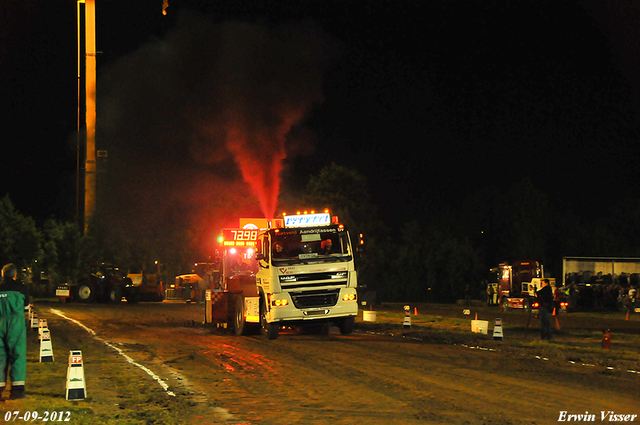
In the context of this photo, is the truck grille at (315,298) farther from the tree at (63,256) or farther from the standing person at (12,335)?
the tree at (63,256)

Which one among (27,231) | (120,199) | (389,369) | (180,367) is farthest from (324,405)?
(27,231)

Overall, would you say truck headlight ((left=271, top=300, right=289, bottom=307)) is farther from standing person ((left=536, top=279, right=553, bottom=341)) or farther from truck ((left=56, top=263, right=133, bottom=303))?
truck ((left=56, top=263, right=133, bottom=303))

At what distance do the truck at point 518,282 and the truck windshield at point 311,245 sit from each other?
22.8m

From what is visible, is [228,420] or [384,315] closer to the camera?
[228,420]

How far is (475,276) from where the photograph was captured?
75.1 meters

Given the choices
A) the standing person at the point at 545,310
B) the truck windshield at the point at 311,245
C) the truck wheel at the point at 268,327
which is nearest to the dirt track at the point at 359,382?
the truck wheel at the point at 268,327

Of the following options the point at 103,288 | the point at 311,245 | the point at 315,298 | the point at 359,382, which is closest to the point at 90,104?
the point at 103,288

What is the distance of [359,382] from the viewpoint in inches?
503

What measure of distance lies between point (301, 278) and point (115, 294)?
25.4 metres

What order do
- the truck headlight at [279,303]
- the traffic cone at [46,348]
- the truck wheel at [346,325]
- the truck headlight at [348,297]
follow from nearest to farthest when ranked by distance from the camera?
the traffic cone at [46,348] → the truck headlight at [279,303] → the truck headlight at [348,297] → the truck wheel at [346,325]

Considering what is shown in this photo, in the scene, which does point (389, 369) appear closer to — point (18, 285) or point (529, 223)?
point (18, 285)

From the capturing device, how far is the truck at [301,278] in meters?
20.0

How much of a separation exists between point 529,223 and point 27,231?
53.3 meters

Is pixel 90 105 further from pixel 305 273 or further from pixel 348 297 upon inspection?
pixel 348 297
